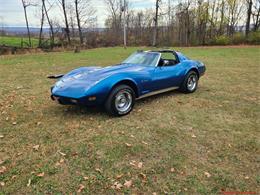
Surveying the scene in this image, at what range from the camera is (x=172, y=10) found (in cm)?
4006

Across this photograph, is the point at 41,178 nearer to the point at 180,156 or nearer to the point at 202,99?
the point at 180,156

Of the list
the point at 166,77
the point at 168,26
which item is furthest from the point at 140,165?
the point at 168,26

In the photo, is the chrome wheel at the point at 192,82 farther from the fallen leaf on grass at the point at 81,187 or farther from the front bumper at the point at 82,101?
the fallen leaf on grass at the point at 81,187

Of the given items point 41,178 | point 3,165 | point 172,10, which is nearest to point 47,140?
point 3,165

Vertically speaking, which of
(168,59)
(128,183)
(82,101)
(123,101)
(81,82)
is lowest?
(128,183)

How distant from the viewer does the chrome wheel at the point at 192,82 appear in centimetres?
657

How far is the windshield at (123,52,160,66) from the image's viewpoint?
562cm

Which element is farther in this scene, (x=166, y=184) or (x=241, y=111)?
(x=241, y=111)

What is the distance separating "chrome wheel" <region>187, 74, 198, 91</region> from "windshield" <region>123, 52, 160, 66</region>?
1391mm

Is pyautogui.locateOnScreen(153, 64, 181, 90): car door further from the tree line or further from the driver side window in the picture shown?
the tree line

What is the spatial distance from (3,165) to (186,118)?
3.33 meters

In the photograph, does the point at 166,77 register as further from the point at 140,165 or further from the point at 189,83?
the point at 140,165

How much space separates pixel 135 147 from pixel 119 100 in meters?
1.41

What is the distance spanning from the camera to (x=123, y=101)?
4.89m
